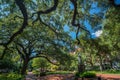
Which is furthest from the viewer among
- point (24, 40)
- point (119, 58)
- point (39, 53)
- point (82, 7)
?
point (119, 58)

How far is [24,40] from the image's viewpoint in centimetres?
2580

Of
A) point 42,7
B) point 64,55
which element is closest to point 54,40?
point 64,55

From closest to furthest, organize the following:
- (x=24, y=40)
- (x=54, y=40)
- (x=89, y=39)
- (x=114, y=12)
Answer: (x=114, y=12) → (x=89, y=39) → (x=54, y=40) → (x=24, y=40)

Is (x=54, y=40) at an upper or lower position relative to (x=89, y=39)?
upper

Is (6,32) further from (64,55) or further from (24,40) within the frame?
(64,55)

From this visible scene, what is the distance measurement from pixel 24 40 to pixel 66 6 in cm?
1276

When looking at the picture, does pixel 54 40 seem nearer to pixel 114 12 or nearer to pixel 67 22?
pixel 67 22

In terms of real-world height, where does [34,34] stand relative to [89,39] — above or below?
above

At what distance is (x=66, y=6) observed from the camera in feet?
45.6

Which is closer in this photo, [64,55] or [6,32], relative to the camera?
[6,32]

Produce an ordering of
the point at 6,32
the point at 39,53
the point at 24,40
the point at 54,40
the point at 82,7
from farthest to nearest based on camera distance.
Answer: the point at 39,53, the point at 24,40, the point at 54,40, the point at 6,32, the point at 82,7

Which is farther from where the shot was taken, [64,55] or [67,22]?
[64,55]

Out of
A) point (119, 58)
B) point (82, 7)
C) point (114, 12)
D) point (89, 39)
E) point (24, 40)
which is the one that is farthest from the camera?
point (119, 58)

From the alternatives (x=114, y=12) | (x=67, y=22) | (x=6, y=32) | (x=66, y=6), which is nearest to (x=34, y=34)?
(x=6, y=32)
